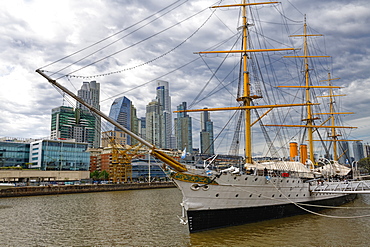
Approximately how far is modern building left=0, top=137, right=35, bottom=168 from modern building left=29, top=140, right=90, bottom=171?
5.54 ft

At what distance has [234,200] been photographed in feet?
71.1

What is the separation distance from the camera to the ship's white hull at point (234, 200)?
799 inches

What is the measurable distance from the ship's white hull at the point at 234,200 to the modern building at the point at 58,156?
7834 cm

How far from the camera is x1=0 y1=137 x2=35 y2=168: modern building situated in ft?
285

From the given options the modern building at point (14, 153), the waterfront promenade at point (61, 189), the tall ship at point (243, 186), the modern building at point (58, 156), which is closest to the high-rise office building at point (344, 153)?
the tall ship at point (243, 186)

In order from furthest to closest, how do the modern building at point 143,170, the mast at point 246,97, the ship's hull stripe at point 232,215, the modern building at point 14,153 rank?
the modern building at point 143,170 < the modern building at point 14,153 < the mast at point 246,97 < the ship's hull stripe at point 232,215

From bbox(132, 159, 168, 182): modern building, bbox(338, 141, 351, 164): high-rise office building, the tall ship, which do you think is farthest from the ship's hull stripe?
bbox(132, 159, 168, 182): modern building

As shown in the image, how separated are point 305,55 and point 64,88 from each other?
40.6 meters

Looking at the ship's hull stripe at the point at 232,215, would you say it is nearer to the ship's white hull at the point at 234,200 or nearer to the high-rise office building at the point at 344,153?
the ship's white hull at the point at 234,200

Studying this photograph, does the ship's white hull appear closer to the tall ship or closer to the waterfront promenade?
the tall ship

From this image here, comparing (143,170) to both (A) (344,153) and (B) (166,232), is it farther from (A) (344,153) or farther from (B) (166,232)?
(B) (166,232)

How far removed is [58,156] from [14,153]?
12347mm

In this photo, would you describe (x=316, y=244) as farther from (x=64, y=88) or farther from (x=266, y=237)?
(x=64, y=88)

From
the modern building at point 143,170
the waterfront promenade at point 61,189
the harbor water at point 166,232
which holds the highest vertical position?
the modern building at point 143,170
